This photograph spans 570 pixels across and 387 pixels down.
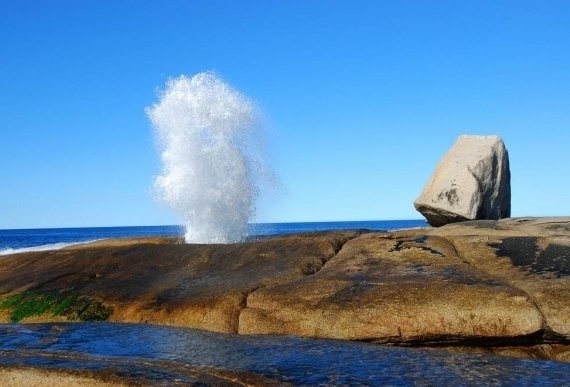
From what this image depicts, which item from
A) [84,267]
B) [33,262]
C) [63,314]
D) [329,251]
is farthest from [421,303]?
[33,262]

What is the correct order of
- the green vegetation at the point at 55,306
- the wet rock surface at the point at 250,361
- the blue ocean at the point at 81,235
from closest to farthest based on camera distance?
1. the wet rock surface at the point at 250,361
2. the green vegetation at the point at 55,306
3. the blue ocean at the point at 81,235

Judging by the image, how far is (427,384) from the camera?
5.61 meters

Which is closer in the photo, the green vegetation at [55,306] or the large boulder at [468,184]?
the green vegetation at [55,306]

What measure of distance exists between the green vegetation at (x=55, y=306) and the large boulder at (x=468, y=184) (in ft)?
30.4

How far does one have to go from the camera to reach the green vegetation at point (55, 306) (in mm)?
10312

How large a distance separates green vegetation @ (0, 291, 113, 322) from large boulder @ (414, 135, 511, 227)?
927 cm

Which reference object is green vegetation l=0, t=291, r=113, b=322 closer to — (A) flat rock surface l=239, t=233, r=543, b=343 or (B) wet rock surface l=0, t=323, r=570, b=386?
(B) wet rock surface l=0, t=323, r=570, b=386

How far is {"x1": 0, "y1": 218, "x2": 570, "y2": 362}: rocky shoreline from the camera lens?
26.0ft

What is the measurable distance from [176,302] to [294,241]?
3.02 metres

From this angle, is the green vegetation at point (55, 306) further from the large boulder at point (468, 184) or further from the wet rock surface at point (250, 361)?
the large boulder at point (468, 184)

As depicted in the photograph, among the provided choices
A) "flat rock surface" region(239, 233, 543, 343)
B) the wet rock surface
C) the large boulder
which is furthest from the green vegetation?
the large boulder

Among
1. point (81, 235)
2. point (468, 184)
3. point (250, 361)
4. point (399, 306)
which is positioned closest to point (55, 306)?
point (250, 361)

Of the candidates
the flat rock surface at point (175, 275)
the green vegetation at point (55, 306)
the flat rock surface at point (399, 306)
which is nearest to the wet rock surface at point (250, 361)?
the flat rock surface at point (399, 306)

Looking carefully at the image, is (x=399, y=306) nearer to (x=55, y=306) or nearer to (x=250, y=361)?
(x=250, y=361)
